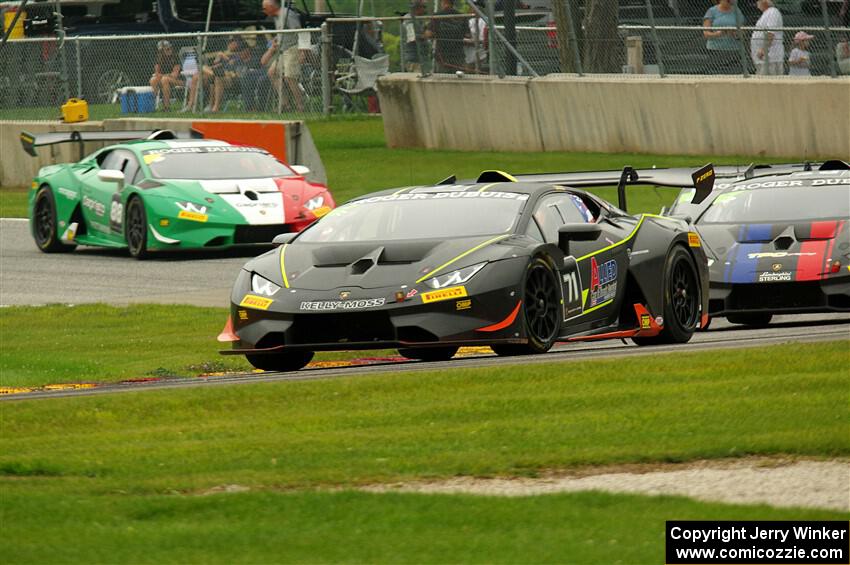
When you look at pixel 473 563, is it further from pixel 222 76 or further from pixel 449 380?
pixel 222 76

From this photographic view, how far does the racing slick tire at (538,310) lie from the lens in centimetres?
1197

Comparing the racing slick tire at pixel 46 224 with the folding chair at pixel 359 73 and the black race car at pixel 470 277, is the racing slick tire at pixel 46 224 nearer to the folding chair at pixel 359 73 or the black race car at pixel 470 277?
→ the black race car at pixel 470 277

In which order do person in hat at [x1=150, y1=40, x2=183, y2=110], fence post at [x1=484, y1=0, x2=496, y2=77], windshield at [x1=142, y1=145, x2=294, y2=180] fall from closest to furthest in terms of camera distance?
windshield at [x1=142, y1=145, x2=294, y2=180] < fence post at [x1=484, y1=0, x2=496, y2=77] < person in hat at [x1=150, y1=40, x2=183, y2=110]

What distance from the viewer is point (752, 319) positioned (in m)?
16.6

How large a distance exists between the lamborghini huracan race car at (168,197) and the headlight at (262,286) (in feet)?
29.3

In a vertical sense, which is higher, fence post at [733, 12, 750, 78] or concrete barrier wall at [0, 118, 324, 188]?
fence post at [733, 12, 750, 78]

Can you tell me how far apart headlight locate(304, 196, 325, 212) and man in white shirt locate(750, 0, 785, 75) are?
7973mm

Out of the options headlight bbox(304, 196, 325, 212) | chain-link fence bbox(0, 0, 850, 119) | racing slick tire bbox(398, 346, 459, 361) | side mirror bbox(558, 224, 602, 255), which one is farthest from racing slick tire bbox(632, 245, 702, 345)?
chain-link fence bbox(0, 0, 850, 119)

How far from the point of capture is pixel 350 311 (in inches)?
462

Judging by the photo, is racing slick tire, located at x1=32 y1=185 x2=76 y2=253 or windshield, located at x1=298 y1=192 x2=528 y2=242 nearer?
windshield, located at x1=298 y1=192 x2=528 y2=242

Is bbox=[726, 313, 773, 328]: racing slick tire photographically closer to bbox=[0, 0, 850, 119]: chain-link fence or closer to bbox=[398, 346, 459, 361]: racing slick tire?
bbox=[398, 346, 459, 361]: racing slick tire

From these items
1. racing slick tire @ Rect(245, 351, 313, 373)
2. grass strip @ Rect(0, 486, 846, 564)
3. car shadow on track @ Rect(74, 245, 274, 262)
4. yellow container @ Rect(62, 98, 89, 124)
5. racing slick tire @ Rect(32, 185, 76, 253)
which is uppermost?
grass strip @ Rect(0, 486, 846, 564)

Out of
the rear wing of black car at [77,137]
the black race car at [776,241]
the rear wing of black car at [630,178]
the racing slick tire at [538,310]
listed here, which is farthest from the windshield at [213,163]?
the racing slick tire at [538,310]

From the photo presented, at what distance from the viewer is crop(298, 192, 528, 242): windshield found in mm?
12516
